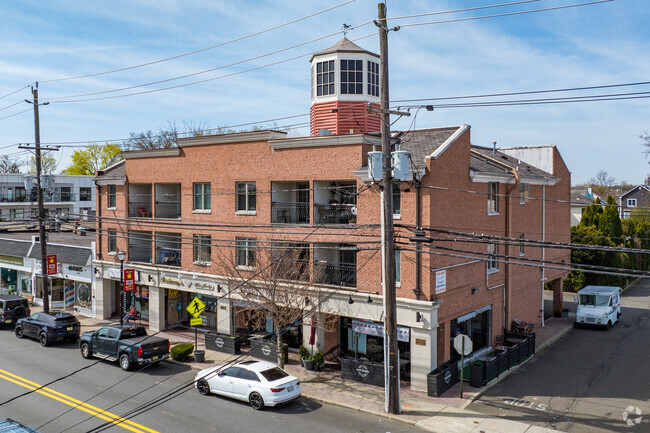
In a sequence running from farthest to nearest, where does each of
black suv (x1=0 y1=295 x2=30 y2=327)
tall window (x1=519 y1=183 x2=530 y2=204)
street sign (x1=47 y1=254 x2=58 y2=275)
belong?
street sign (x1=47 y1=254 x2=58 y2=275) < black suv (x1=0 y1=295 x2=30 y2=327) < tall window (x1=519 y1=183 x2=530 y2=204)

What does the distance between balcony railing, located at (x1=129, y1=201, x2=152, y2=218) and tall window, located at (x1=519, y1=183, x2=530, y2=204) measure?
74.1ft

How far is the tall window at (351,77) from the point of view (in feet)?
90.1

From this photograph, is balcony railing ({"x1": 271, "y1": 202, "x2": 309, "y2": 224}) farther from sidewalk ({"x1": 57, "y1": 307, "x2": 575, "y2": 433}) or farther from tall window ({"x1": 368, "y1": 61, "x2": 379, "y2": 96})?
tall window ({"x1": 368, "y1": 61, "x2": 379, "y2": 96})

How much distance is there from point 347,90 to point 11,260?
32438 millimetres

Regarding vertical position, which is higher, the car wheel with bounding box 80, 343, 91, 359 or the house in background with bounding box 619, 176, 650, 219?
the house in background with bounding box 619, 176, 650, 219

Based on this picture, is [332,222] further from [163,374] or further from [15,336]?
[15,336]

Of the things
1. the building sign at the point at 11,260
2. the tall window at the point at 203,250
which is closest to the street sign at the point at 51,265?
the building sign at the point at 11,260

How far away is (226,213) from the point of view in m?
28.0

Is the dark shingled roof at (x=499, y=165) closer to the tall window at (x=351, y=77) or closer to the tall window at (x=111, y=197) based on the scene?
the tall window at (x=351, y=77)

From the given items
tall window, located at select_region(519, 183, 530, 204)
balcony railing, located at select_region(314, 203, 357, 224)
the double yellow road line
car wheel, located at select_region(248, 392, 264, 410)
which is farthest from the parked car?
tall window, located at select_region(519, 183, 530, 204)

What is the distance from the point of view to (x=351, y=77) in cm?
2755

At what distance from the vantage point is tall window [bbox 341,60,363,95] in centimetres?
2745

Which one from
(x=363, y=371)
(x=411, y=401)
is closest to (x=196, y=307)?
(x=363, y=371)

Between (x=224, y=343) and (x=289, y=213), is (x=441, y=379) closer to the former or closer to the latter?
(x=289, y=213)
